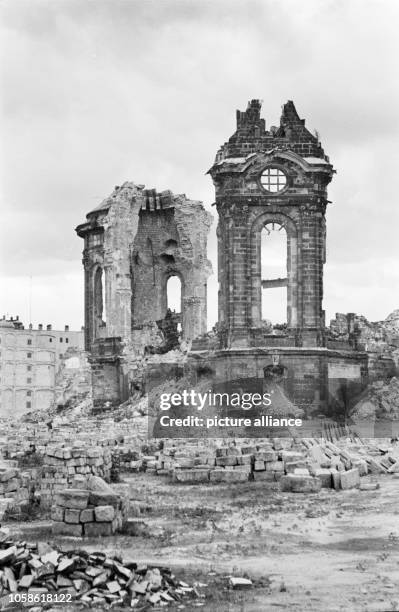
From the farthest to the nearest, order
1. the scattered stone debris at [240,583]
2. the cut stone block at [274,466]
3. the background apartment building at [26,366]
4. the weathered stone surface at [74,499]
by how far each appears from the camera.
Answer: the background apartment building at [26,366], the cut stone block at [274,466], the weathered stone surface at [74,499], the scattered stone debris at [240,583]

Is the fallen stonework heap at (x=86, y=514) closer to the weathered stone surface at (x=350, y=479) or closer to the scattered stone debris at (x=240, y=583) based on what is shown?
the scattered stone debris at (x=240, y=583)

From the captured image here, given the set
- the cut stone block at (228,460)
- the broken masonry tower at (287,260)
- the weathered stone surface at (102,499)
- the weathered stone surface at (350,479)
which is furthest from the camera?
the broken masonry tower at (287,260)

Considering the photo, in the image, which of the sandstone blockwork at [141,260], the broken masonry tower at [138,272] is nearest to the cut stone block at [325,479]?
the broken masonry tower at [138,272]

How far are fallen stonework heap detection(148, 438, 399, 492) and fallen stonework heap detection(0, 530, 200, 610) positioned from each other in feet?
31.6

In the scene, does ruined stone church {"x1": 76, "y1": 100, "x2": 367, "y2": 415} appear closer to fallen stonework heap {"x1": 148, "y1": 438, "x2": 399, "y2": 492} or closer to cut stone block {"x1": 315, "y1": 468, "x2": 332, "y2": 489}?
fallen stonework heap {"x1": 148, "y1": 438, "x2": 399, "y2": 492}

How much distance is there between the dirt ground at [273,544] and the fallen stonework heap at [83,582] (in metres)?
0.42

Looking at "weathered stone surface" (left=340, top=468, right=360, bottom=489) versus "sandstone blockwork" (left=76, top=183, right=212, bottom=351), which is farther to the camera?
"sandstone blockwork" (left=76, top=183, right=212, bottom=351)

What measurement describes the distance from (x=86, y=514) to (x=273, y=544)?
257cm

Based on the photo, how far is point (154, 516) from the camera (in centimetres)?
1723

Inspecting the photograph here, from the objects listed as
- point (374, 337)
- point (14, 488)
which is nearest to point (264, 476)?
point (14, 488)

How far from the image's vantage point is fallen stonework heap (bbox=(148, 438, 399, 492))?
69.1 ft

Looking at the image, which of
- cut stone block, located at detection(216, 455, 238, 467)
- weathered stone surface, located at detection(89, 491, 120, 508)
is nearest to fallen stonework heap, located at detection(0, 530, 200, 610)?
weathered stone surface, located at detection(89, 491, 120, 508)

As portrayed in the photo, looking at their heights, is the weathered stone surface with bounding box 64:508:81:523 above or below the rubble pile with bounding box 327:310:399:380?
below

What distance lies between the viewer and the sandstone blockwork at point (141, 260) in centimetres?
4856
